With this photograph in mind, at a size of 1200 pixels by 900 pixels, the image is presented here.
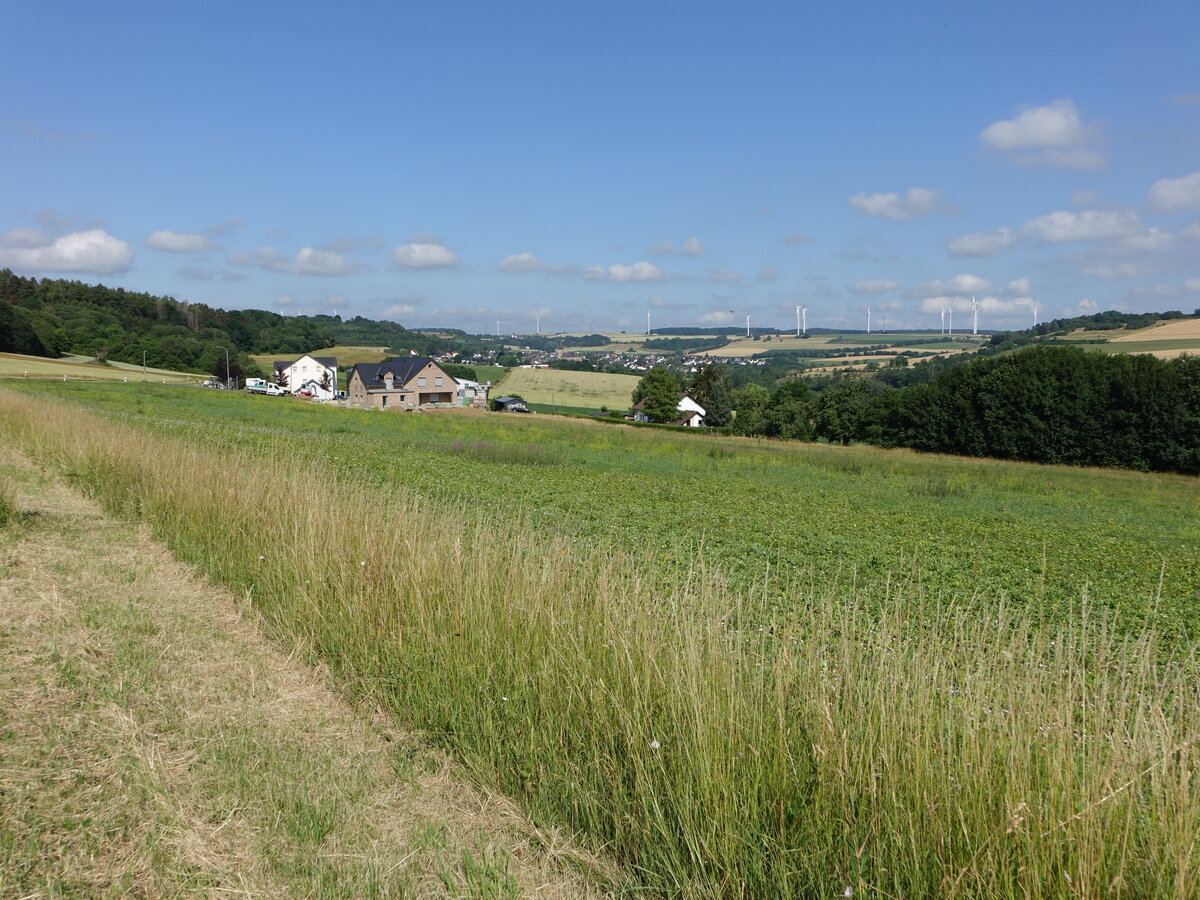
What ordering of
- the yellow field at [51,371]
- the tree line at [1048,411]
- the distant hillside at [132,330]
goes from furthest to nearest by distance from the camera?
the distant hillside at [132,330], the yellow field at [51,371], the tree line at [1048,411]

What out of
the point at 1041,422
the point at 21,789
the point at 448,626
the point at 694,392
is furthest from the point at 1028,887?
the point at 694,392

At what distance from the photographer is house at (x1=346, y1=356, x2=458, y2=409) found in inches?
3701

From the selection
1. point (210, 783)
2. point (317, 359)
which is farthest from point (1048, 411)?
point (317, 359)

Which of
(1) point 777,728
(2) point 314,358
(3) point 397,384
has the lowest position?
(1) point 777,728

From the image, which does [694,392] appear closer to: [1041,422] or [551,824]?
[1041,422]

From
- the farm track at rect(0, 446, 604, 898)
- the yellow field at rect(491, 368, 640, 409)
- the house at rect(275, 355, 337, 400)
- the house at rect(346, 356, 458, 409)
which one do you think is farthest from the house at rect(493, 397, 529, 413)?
the farm track at rect(0, 446, 604, 898)

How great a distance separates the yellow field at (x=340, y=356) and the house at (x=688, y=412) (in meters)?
Answer: 47.3

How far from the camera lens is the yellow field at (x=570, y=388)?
11998 cm

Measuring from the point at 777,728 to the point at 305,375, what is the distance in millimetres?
121953

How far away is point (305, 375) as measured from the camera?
116 metres

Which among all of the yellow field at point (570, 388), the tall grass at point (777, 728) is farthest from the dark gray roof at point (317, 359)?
the tall grass at point (777, 728)

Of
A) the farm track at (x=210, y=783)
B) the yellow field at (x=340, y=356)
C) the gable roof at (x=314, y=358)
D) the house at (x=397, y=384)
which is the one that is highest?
the yellow field at (x=340, y=356)

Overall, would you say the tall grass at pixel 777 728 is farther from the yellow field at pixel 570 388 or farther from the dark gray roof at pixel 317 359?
the dark gray roof at pixel 317 359

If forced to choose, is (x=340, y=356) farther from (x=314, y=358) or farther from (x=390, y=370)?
(x=390, y=370)
